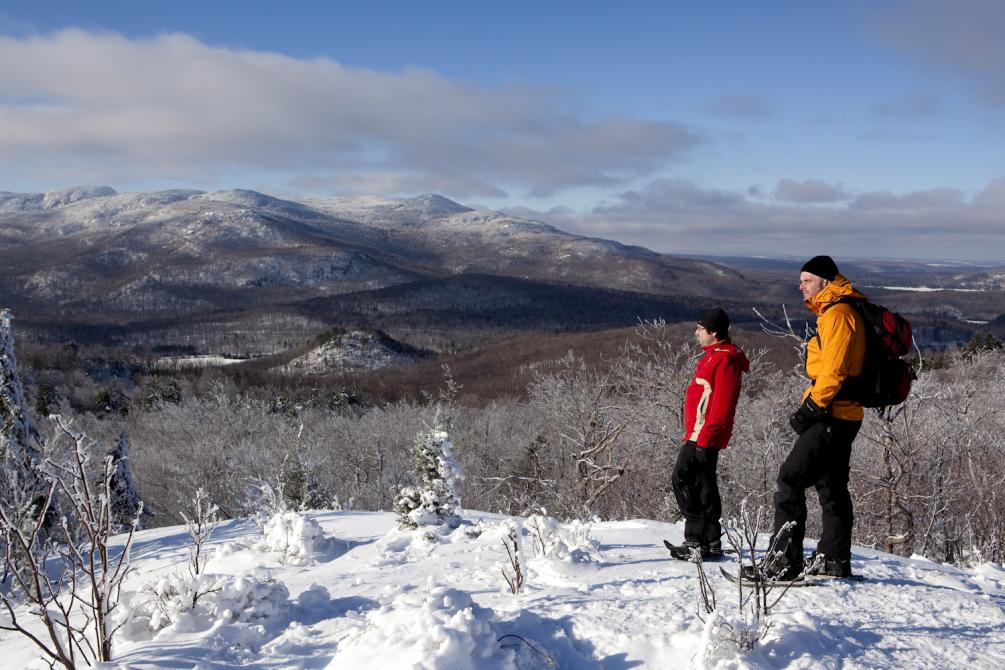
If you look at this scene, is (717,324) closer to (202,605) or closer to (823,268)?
(823,268)

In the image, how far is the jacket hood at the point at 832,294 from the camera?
158 inches

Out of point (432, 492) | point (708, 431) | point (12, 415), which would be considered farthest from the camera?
point (12, 415)

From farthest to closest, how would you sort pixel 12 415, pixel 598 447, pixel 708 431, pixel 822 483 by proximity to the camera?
pixel 12 415
pixel 598 447
pixel 708 431
pixel 822 483

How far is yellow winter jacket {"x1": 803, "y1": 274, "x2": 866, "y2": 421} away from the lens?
3.86 meters

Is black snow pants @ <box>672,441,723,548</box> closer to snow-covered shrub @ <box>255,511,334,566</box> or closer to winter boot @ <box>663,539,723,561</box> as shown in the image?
winter boot @ <box>663,539,723,561</box>

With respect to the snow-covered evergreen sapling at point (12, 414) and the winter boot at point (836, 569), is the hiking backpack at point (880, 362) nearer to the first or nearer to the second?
the winter boot at point (836, 569)

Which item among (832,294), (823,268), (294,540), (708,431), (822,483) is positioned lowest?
(294,540)

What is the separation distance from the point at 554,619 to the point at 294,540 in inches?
140

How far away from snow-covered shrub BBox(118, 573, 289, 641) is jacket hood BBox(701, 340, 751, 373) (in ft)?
11.4

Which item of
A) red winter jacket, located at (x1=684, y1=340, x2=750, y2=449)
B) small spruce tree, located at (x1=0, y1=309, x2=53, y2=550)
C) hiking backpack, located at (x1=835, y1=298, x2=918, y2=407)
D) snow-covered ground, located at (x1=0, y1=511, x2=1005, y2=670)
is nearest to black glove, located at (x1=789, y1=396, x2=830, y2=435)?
hiking backpack, located at (x1=835, y1=298, x2=918, y2=407)

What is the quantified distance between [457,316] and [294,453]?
6685 inches

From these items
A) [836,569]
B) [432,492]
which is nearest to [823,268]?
[836,569]

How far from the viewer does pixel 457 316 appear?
18962cm

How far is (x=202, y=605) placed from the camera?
3.94 m
